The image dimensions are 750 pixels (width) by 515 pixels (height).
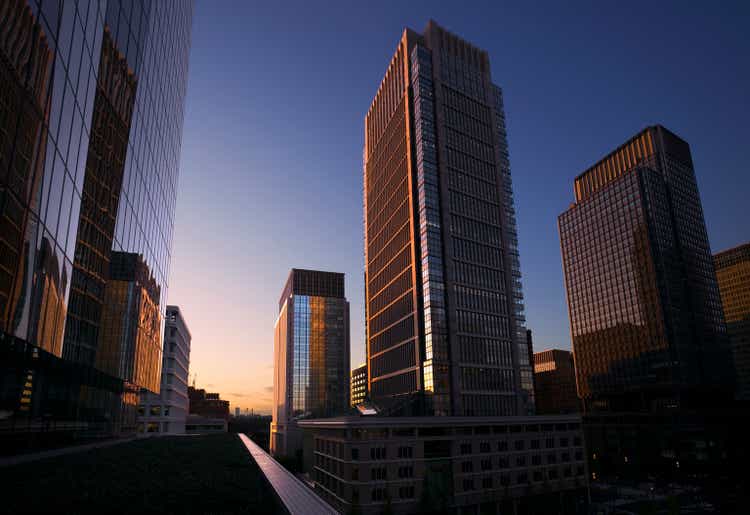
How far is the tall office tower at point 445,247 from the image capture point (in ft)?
343

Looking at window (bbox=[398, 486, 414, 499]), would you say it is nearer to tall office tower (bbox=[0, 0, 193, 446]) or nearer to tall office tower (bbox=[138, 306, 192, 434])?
tall office tower (bbox=[0, 0, 193, 446])

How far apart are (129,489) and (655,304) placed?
198 m

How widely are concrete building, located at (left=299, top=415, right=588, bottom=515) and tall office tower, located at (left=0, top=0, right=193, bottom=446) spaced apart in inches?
1852

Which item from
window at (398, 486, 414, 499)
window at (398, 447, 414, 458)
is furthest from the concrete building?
window at (398, 486, 414, 499)

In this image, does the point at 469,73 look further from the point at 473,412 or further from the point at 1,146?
the point at 1,146

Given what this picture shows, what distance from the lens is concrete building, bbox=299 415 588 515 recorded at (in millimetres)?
78125

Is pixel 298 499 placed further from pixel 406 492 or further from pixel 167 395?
pixel 167 395

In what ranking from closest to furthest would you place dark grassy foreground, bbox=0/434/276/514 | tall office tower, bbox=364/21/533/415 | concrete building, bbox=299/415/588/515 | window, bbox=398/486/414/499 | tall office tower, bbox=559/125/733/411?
dark grassy foreground, bbox=0/434/276/514
concrete building, bbox=299/415/588/515
window, bbox=398/486/414/499
tall office tower, bbox=364/21/533/415
tall office tower, bbox=559/125/733/411

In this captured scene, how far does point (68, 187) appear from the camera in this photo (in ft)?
71.5

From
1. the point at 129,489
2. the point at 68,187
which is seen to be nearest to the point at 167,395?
the point at 68,187

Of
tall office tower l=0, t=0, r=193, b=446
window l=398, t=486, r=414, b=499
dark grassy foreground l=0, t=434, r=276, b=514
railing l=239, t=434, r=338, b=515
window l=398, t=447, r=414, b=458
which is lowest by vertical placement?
window l=398, t=486, r=414, b=499

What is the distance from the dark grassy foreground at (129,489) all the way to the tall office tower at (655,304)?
7339 inches

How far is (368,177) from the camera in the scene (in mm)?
156000

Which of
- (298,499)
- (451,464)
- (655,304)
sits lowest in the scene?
(451,464)
